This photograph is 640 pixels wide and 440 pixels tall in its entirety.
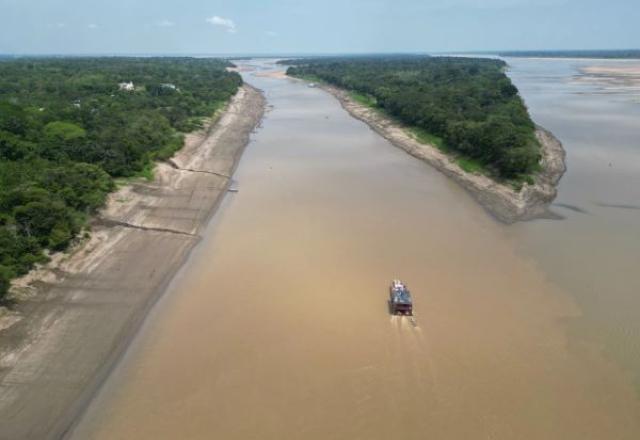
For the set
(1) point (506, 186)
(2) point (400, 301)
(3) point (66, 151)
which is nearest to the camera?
(2) point (400, 301)

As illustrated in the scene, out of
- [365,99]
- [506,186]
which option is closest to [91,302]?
[506,186]

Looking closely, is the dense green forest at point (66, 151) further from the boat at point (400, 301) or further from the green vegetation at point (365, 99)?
the green vegetation at point (365, 99)

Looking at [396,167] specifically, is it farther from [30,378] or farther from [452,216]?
[30,378]

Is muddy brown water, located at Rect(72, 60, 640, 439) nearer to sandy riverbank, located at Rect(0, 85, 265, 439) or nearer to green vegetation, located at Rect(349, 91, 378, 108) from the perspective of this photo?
sandy riverbank, located at Rect(0, 85, 265, 439)

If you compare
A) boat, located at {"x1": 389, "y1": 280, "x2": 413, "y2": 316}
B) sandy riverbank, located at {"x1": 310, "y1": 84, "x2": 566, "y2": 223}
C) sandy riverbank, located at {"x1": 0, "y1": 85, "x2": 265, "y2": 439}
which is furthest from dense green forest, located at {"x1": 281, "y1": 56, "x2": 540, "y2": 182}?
sandy riverbank, located at {"x1": 0, "y1": 85, "x2": 265, "y2": 439}

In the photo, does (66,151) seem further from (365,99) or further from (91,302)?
(365,99)
